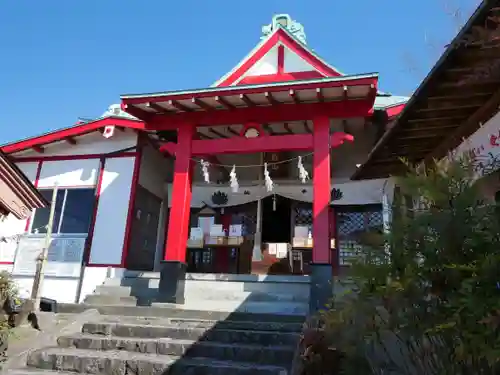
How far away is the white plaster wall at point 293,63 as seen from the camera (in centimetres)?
1081

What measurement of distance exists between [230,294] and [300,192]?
3.90 m

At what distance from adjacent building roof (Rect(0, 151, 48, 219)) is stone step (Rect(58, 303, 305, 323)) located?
9.23 ft

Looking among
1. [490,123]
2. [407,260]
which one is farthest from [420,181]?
[490,123]

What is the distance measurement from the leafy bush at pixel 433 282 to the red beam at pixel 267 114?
5777 mm

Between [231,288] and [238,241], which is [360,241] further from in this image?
[238,241]

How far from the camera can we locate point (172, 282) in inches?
324

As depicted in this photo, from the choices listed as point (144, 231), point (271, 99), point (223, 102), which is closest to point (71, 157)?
point (144, 231)

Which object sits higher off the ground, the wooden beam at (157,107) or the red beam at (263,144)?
the wooden beam at (157,107)

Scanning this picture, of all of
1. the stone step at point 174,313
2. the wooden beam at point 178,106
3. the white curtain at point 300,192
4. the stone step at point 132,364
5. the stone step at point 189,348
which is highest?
the wooden beam at point 178,106

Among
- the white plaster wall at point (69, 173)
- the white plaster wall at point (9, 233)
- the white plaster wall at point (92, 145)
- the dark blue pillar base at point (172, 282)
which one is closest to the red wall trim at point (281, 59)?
the white plaster wall at point (92, 145)

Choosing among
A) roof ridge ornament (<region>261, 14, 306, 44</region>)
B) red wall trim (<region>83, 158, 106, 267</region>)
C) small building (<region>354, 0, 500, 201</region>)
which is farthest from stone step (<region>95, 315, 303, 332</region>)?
roof ridge ornament (<region>261, 14, 306, 44</region>)

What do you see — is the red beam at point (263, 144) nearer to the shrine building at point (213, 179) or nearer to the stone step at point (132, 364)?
the shrine building at point (213, 179)

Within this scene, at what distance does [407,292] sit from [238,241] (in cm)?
846

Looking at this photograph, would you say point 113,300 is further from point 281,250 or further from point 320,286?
point 281,250
